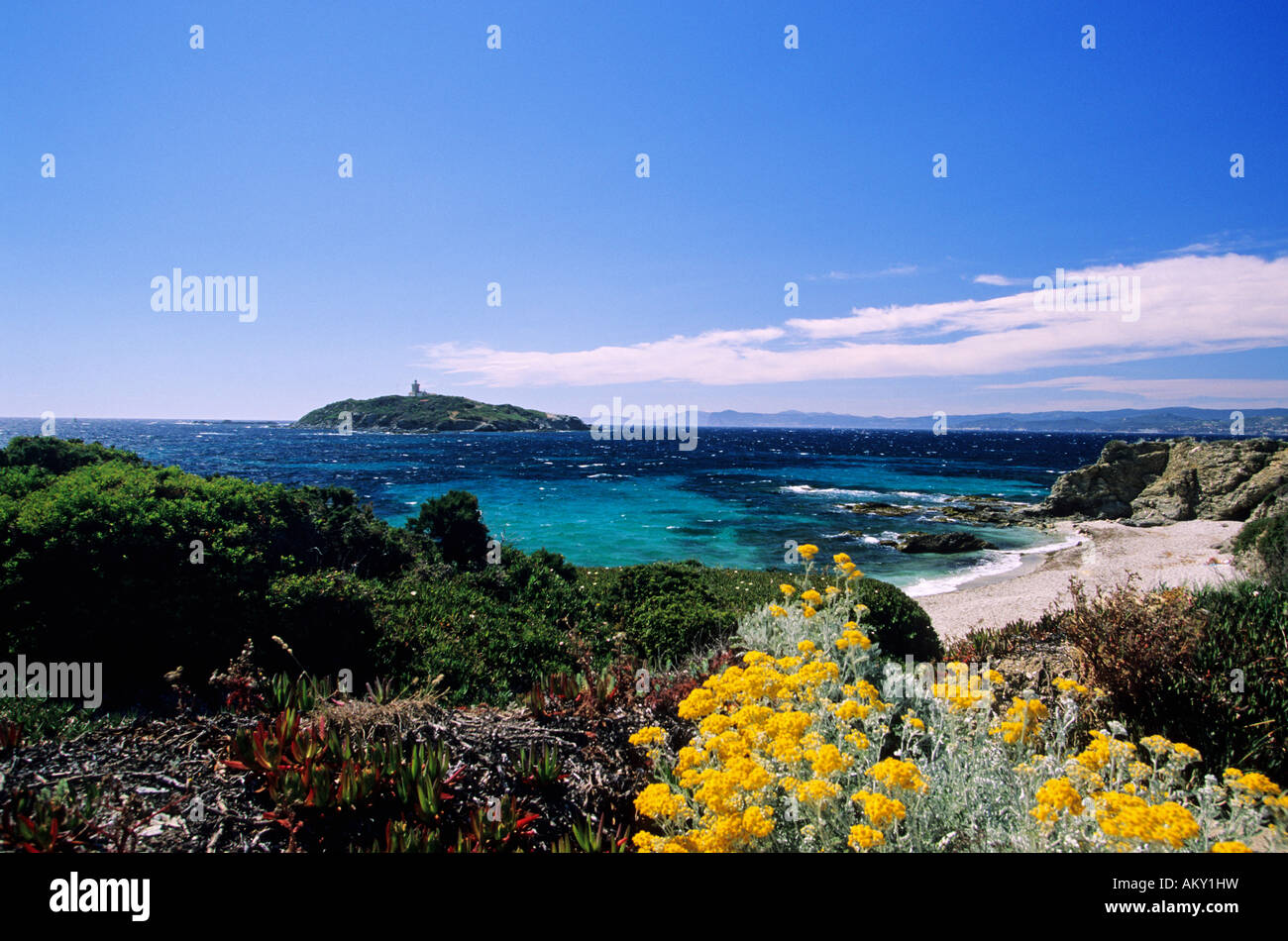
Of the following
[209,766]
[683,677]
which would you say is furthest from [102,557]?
[683,677]

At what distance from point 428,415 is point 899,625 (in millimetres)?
172925

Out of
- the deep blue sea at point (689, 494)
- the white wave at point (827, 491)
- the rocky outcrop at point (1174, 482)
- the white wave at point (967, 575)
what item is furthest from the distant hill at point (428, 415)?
the white wave at point (967, 575)

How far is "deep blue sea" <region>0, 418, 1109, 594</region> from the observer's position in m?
28.8

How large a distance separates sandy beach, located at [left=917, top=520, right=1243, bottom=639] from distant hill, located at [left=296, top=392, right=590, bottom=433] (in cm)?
15288

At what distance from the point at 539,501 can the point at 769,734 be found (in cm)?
4265

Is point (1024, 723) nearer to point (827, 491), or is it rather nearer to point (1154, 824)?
point (1154, 824)

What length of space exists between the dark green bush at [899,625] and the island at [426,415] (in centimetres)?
16240

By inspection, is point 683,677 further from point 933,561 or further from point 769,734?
point 933,561

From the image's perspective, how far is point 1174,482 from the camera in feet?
121

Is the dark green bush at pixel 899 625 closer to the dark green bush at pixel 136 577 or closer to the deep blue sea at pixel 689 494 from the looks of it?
the dark green bush at pixel 136 577

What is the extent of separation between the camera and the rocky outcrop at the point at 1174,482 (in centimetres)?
3306

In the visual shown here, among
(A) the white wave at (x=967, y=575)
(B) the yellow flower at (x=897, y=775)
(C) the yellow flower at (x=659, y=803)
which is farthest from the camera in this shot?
(A) the white wave at (x=967, y=575)

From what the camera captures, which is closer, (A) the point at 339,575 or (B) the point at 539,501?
(A) the point at 339,575

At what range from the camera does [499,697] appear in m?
6.06
